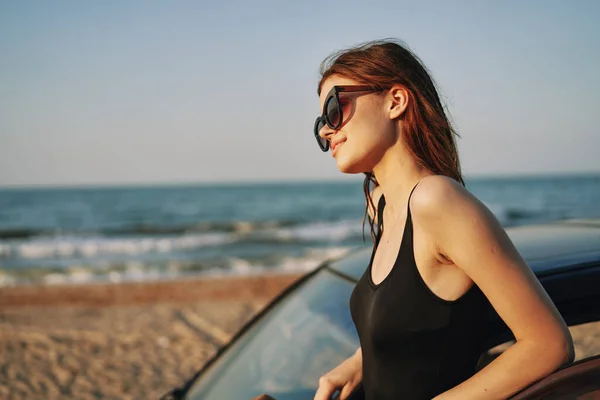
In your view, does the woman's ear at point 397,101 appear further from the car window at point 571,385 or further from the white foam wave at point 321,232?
the white foam wave at point 321,232

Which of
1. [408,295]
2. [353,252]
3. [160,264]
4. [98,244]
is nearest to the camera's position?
[408,295]

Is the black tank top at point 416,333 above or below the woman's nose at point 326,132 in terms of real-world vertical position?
below

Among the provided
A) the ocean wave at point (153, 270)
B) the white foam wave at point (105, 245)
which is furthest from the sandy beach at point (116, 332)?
the white foam wave at point (105, 245)

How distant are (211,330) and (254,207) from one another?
4131 cm

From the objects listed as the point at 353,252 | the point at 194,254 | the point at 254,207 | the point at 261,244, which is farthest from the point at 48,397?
the point at 254,207

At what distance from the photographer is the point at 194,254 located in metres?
19.8

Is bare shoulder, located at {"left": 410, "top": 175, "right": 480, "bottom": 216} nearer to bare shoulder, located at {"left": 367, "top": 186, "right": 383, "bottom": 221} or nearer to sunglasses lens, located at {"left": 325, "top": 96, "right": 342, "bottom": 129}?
sunglasses lens, located at {"left": 325, "top": 96, "right": 342, "bottom": 129}

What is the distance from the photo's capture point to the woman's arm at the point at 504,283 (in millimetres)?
1155

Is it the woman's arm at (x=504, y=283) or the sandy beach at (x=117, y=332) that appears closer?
the woman's arm at (x=504, y=283)

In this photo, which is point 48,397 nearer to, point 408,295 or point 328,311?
point 328,311

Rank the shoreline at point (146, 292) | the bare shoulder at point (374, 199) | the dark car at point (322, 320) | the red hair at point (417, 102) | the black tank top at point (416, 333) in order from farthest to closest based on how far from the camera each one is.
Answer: the shoreline at point (146, 292) → the bare shoulder at point (374, 199) → the dark car at point (322, 320) → the red hair at point (417, 102) → the black tank top at point (416, 333)

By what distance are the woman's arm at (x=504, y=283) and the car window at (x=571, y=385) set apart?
0.03 m

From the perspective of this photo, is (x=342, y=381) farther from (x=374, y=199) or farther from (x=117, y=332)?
(x=117, y=332)

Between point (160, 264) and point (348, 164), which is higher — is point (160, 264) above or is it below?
below
